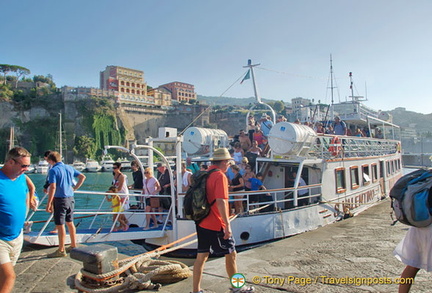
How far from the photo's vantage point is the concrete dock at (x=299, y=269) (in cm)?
429

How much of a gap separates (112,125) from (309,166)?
80897mm

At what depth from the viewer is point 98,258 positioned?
12.8 feet

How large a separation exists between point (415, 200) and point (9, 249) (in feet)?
13.0

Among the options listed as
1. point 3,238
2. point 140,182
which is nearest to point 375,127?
point 140,182

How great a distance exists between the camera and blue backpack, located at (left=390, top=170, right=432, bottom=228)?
2.84 meters

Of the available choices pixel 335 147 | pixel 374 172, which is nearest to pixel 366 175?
pixel 374 172

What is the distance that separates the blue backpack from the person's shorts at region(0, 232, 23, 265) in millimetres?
3849

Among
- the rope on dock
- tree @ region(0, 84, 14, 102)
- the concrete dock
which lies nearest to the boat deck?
the concrete dock

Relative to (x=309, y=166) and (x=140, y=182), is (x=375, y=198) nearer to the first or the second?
(x=309, y=166)

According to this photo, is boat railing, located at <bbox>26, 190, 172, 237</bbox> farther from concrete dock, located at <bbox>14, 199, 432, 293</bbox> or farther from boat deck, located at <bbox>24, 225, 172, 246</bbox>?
concrete dock, located at <bbox>14, 199, 432, 293</bbox>

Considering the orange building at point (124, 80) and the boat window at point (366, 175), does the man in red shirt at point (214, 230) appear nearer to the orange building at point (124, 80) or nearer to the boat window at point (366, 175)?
the boat window at point (366, 175)

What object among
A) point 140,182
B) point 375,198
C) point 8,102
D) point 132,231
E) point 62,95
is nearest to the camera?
point 132,231

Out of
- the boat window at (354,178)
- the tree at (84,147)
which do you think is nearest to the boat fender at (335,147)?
the boat window at (354,178)

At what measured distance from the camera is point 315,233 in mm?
8180
